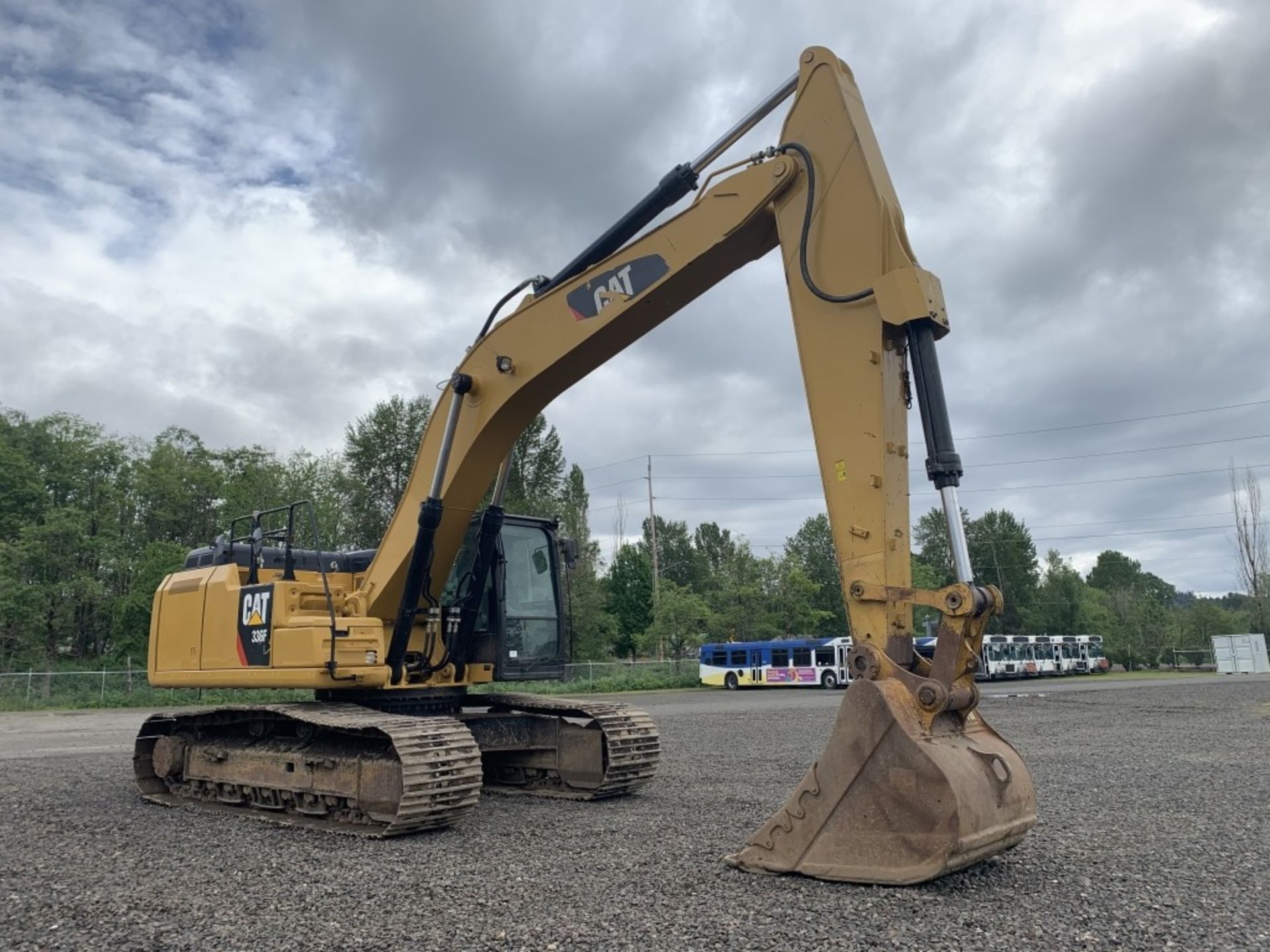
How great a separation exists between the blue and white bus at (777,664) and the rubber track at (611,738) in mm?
30754

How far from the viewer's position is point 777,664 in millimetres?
40875

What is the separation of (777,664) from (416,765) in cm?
3530

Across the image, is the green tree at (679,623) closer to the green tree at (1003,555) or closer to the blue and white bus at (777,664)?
the blue and white bus at (777,664)

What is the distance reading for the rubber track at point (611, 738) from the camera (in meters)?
8.64

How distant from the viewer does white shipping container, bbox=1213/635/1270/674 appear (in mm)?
46406

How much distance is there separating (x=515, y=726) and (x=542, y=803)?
81cm

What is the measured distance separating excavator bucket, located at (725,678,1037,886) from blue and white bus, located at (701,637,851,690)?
113ft

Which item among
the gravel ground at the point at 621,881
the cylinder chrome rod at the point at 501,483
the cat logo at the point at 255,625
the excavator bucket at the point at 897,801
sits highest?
the cylinder chrome rod at the point at 501,483

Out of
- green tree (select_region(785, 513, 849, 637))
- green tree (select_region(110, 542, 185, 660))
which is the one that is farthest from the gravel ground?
green tree (select_region(785, 513, 849, 637))

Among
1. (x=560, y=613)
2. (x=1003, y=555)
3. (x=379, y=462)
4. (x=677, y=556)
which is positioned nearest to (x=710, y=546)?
(x=677, y=556)

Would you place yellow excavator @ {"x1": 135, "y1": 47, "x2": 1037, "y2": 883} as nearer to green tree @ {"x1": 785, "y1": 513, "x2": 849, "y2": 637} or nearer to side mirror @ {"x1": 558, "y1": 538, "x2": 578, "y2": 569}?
side mirror @ {"x1": 558, "y1": 538, "x2": 578, "y2": 569}

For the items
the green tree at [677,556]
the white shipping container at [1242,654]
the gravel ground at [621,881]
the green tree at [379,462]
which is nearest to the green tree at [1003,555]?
the green tree at [677,556]

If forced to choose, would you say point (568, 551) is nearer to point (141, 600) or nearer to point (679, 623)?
point (141, 600)

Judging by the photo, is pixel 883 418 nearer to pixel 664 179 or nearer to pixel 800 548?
pixel 664 179
